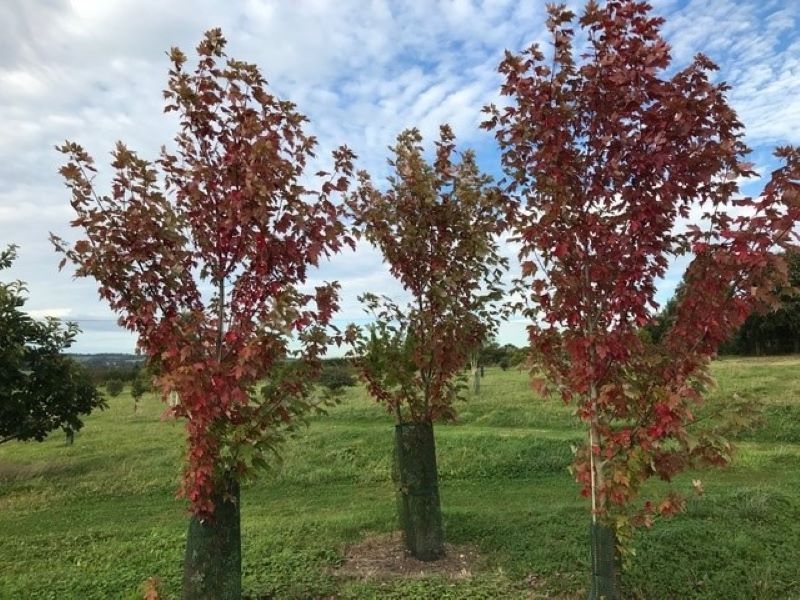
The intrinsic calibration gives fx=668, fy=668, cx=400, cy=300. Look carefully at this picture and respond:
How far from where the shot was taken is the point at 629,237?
4281 millimetres

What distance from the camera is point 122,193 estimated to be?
4.58 m

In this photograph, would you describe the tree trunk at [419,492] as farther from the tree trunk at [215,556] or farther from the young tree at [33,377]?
the young tree at [33,377]

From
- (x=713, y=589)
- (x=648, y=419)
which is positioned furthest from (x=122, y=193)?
(x=713, y=589)

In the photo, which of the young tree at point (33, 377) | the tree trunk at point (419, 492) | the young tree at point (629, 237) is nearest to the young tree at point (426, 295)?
the tree trunk at point (419, 492)

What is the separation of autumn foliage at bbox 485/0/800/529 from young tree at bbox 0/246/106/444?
30.3 ft

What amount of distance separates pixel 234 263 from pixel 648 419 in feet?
9.82

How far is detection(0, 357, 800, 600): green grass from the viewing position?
535 centimetres

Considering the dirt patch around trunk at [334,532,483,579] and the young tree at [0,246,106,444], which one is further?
the young tree at [0,246,106,444]

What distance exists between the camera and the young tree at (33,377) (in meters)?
10.6

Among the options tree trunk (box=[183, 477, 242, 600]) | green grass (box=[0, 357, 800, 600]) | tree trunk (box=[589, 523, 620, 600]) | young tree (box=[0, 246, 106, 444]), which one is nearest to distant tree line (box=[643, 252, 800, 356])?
green grass (box=[0, 357, 800, 600])

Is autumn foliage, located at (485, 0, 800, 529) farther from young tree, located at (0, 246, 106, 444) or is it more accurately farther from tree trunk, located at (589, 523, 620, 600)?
young tree, located at (0, 246, 106, 444)

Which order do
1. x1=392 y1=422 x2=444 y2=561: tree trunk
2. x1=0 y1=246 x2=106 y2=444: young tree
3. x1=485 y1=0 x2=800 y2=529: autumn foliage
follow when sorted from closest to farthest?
1. x1=485 y1=0 x2=800 y2=529: autumn foliage
2. x1=392 y1=422 x2=444 y2=561: tree trunk
3. x1=0 y1=246 x2=106 y2=444: young tree

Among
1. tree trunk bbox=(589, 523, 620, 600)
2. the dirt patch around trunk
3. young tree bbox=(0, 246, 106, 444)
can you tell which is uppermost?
young tree bbox=(0, 246, 106, 444)

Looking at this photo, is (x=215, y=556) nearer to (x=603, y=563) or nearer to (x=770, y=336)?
(x=603, y=563)
